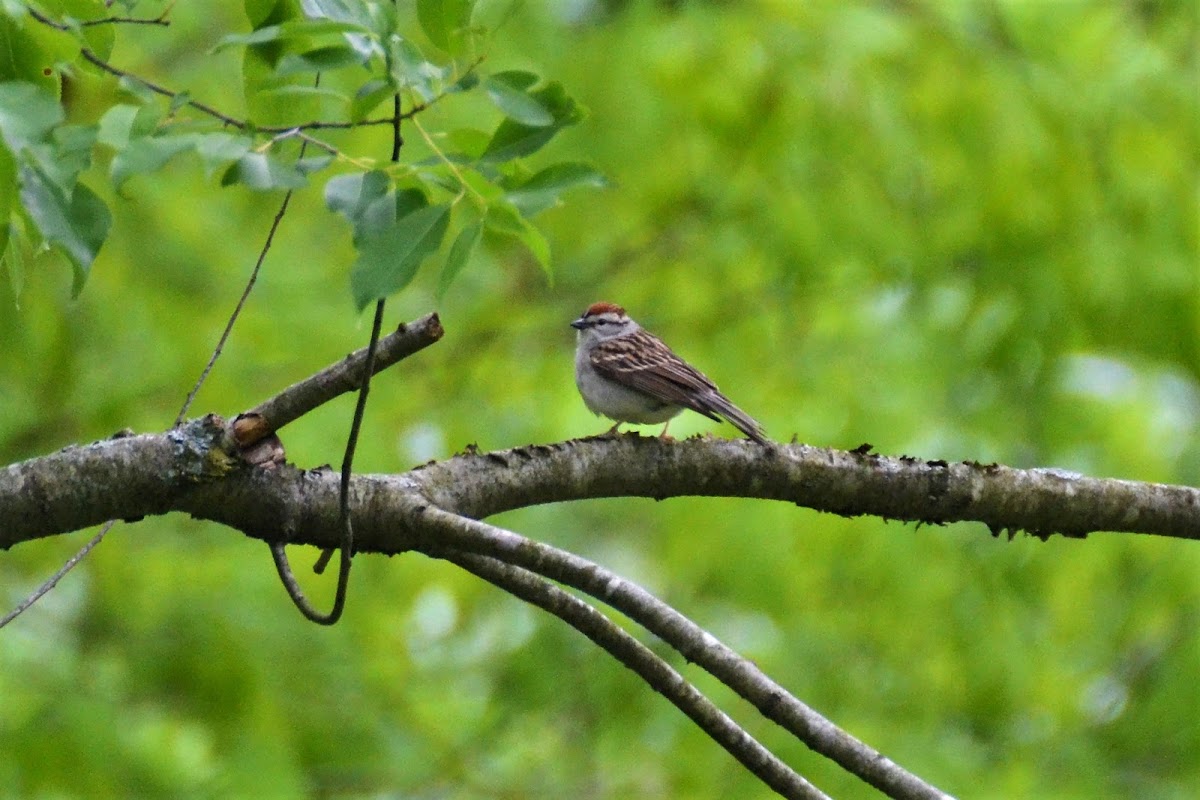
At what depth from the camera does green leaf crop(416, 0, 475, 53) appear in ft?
7.89

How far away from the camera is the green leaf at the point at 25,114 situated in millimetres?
1997

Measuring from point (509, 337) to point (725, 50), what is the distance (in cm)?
A: 215

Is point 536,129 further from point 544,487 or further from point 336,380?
point 544,487

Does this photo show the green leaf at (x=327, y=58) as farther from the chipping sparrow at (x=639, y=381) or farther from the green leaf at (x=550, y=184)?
the chipping sparrow at (x=639, y=381)

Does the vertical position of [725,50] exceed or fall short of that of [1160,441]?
it falls short

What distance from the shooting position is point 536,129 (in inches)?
93.8

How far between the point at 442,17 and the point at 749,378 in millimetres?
5209

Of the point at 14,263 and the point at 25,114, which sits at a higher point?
the point at 25,114

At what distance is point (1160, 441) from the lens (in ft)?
23.8

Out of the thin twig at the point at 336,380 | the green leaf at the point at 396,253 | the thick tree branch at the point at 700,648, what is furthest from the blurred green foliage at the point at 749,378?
the green leaf at the point at 396,253

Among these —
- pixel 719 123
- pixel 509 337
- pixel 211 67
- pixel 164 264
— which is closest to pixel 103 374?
pixel 164 264

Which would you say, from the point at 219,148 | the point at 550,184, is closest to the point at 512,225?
the point at 550,184

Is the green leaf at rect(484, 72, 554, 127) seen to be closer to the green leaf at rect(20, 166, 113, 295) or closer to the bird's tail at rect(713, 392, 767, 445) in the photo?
the green leaf at rect(20, 166, 113, 295)

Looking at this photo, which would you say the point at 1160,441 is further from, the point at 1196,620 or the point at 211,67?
the point at 211,67
